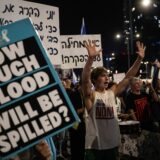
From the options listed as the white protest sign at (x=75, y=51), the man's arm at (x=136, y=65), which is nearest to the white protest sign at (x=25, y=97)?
the man's arm at (x=136, y=65)

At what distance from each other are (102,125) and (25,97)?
8.14ft

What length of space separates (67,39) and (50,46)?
2151 millimetres

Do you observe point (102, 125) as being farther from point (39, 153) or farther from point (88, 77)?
point (39, 153)

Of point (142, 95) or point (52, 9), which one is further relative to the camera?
point (142, 95)

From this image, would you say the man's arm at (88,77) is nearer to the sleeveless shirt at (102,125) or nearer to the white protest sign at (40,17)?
the sleeveless shirt at (102,125)

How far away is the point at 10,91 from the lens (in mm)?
3520

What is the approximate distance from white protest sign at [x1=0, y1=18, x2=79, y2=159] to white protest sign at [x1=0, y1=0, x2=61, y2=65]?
269cm

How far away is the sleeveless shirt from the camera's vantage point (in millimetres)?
5820

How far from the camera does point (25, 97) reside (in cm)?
353

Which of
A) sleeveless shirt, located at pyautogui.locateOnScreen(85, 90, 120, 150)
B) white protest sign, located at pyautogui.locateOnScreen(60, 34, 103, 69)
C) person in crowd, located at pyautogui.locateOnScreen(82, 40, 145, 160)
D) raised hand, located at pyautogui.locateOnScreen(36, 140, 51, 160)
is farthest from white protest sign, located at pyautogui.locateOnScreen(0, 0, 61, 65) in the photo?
raised hand, located at pyautogui.locateOnScreen(36, 140, 51, 160)

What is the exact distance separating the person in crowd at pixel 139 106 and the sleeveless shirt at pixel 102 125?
9.19 ft

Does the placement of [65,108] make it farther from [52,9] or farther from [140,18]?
[140,18]

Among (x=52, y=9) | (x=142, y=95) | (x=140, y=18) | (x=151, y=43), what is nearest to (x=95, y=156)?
(x=52, y=9)

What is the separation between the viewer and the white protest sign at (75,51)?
9164 millimetres
